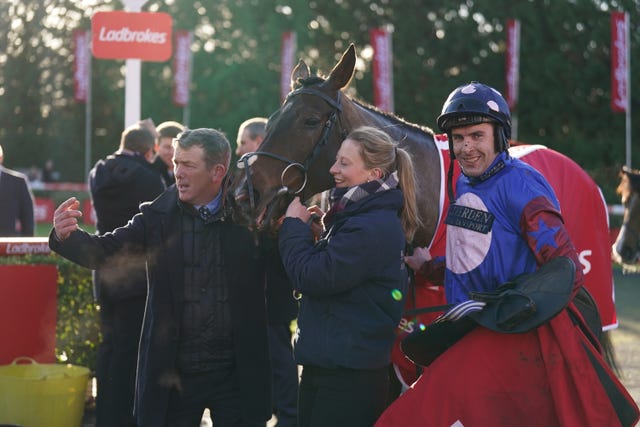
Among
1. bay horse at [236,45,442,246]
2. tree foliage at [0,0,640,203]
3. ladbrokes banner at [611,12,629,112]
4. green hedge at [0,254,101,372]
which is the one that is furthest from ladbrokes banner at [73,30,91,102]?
bay horse at [236,45,442,246]

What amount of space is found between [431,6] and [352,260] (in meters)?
34.1

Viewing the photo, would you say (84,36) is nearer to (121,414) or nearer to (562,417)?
(121,414)

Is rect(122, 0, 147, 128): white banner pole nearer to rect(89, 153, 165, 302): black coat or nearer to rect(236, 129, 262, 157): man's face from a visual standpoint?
rect(236, 129, 262, 157): man's face

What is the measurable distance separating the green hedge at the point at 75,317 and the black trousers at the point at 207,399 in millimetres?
2564

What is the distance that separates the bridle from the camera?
3623 millimetres

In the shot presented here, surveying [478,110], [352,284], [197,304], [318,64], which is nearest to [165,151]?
[197,304]

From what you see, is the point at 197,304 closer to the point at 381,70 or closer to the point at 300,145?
the point at 300,145

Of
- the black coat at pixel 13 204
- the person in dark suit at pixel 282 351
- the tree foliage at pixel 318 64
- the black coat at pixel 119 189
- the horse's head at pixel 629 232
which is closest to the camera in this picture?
the black coat at pixel 119 189

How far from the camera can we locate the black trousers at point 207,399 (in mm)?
3740

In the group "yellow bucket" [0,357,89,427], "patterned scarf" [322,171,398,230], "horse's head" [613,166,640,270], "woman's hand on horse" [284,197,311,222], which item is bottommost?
"yellow bucket" [0,357,89,427]

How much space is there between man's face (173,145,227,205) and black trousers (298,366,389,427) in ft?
3.27

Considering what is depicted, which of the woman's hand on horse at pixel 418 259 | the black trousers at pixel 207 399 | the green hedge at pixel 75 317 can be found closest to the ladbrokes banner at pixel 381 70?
the green hedge at pixel 75 317

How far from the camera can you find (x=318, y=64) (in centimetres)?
3406

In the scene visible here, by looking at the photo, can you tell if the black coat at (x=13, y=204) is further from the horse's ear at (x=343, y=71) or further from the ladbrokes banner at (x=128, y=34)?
the horse's ear at (x=343, y=71)
